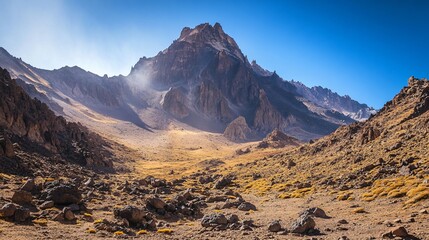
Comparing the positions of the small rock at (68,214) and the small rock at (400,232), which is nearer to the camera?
the small rock at (400,232)

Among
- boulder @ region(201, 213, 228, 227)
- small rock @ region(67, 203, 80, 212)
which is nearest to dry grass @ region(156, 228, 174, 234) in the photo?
boulder @ region(201, 213, 228, 227)

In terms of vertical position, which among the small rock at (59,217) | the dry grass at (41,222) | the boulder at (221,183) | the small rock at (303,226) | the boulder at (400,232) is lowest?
the dry grass at (41,222)

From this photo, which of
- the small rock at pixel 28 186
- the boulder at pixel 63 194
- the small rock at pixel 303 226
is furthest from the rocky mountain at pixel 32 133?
the small rock at pixel 303 226

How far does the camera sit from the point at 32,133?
224 feet

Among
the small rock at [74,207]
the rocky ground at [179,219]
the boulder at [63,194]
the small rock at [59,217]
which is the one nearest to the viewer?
the rocky ground at [179,219]

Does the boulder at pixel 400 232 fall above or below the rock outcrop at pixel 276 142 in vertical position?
below

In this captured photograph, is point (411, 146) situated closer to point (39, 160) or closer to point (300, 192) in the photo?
point (300, 192)

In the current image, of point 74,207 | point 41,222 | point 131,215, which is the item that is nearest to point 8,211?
point 41,222

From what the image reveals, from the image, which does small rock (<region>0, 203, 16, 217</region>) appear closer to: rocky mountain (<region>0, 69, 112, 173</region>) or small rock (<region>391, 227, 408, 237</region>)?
rocky mountain (<region>0, 69, 112, 173</region>)

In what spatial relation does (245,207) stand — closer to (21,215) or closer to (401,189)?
(401,189)

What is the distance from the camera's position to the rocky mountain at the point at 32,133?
54641 millimetres

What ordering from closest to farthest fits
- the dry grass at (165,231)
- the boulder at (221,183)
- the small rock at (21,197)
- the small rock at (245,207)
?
the dry grass at (165,231) < the small rock at (21,197) < the small rock at (245,207) < the boulder at (221,183)

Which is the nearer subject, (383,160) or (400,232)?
(400,232)

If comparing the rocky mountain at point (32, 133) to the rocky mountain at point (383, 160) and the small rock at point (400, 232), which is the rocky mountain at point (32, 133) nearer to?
the rocky mountain at point (383, 160)
